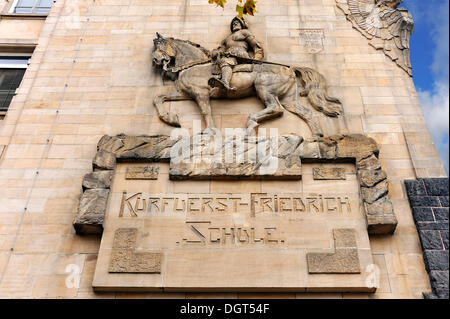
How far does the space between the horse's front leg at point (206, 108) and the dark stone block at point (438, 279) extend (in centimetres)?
520

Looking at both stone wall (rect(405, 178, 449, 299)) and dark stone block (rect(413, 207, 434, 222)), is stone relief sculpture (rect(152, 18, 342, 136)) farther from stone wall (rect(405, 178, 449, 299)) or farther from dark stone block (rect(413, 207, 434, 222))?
dark stone block (rect(413, 207, 434, 222))

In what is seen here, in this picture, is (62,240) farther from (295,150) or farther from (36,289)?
(295,150)

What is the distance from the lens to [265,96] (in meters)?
9.36

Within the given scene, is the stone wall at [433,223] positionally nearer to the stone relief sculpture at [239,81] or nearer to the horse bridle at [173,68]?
the stone relief sculpture at [239,81]

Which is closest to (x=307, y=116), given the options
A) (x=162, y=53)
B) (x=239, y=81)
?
(x=239, y=81)

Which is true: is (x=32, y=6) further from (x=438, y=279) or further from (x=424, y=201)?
(x=438, y=279)

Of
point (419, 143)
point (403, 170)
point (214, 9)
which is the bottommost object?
point (403, 170)

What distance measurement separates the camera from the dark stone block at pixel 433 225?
763 cm

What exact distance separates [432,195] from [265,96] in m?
4.10

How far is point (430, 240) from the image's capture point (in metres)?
7.48

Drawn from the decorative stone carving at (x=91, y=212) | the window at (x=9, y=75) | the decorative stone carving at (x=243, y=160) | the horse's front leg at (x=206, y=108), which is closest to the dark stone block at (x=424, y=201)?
the decorative stone carving at (x=243, y=160)

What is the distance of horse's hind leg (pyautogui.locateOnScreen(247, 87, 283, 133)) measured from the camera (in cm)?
901
